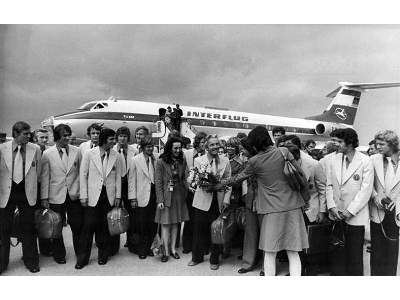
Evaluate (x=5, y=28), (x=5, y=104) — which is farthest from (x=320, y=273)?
(x=5, y=28)

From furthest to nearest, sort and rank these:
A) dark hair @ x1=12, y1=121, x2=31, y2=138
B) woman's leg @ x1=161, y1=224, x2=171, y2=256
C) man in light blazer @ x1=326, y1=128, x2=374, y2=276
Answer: woman's leg @ x1=161, y1=224, x2=171, y2=256
dark hair @ x1=12, y1=121, x2=31, y2=138
man in light blazer @ x1=326, y1=128, x2=374, y2=276

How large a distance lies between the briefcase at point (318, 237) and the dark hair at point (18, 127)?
3.61 meters

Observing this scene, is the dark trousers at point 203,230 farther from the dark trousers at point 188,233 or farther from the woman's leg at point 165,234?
the dark trousers at point 188,233

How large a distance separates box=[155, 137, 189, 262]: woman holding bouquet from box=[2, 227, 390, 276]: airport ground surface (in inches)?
8.9

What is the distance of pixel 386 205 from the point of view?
11.4 feet

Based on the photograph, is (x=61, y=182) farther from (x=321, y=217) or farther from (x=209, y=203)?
(x=321, y=217)

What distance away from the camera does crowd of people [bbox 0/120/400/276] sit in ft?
11.1

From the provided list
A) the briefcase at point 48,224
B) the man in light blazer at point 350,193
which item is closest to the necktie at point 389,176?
the man in light blazer at point 350,193

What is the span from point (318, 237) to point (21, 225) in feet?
12.1

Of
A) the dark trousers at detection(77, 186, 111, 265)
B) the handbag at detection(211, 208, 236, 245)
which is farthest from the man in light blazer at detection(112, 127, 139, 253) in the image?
the handbag at detection(211, 208, 236, 245)

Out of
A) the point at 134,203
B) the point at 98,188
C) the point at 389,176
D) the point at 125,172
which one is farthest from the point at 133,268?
the point at 389,176

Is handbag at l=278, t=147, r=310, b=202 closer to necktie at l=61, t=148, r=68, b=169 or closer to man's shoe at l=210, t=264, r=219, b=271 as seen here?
man's shoe at l=210, t=264, r=219, b=271

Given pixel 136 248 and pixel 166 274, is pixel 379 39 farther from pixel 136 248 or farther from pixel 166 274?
pixel 136 248

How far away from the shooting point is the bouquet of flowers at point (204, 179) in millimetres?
4090
